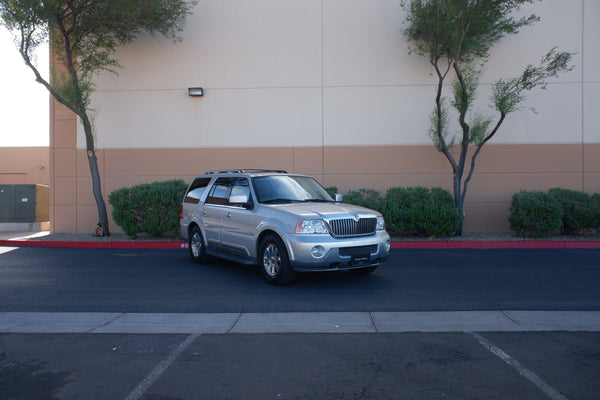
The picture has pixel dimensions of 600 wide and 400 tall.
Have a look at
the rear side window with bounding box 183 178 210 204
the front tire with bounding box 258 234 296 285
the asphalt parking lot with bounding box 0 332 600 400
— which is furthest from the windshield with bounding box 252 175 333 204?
the asphalt parking lot with bounding box 0 332 600 400

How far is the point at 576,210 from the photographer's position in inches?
525

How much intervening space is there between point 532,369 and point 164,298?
5.18m

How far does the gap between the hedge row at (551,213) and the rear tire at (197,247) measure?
28.4ft

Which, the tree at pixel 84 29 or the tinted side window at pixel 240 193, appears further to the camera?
the tree at pixel 84 29

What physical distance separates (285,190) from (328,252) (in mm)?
1880

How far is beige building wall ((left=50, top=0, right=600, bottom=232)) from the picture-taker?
1512cm

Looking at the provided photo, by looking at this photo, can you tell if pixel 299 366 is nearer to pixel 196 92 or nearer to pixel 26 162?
pixel 196 92

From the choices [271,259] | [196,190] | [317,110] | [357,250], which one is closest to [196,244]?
[196,190]

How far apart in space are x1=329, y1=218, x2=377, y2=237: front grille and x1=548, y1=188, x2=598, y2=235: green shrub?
26.0 ft

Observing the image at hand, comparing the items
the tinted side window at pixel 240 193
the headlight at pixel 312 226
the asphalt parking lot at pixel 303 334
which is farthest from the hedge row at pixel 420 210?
the headlight at pixel 312 226

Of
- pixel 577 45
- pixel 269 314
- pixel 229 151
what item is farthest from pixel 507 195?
pixel 269 314

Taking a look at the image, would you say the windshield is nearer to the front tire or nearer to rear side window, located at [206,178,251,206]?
rear side window, located at [206,178,251,206]

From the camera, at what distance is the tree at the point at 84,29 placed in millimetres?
13281

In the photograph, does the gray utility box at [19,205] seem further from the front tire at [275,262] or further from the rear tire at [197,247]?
the front tire at [275,262]
